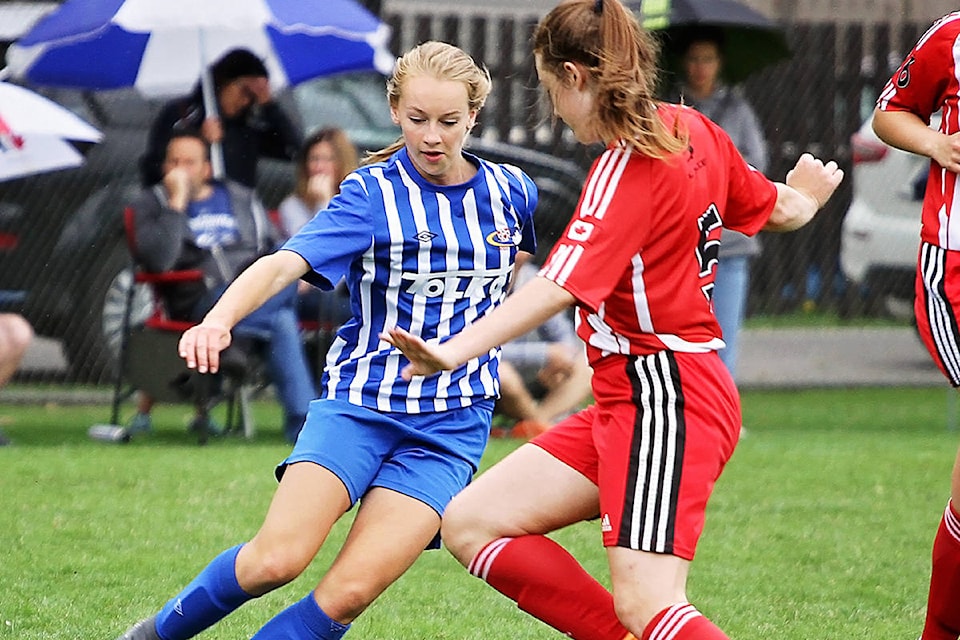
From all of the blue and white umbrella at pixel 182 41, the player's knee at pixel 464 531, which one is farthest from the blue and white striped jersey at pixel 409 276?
the blue and white umbrella at pixel 182 41

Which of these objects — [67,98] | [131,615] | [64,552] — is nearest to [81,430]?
[67,98]

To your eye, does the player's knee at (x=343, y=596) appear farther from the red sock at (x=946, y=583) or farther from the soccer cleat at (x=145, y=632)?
the red sock at (x=946, y=583)

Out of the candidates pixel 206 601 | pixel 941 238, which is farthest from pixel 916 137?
pixel 206 601

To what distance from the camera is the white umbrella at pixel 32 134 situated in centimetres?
795

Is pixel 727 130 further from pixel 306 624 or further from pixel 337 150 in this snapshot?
pixel 306 624

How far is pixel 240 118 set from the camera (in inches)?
370

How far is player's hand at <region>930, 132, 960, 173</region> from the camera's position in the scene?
412 centimetres

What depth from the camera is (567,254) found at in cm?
333

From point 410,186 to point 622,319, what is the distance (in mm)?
827

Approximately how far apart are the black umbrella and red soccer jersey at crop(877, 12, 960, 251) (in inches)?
158

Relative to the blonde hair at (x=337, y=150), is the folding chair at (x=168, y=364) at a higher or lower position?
lower

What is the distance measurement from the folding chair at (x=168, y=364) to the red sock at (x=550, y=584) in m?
4.80

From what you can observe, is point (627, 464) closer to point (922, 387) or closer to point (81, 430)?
point (81, 430)

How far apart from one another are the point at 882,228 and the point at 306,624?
8.07 m
